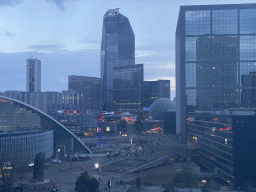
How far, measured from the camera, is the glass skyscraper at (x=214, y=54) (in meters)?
98.6

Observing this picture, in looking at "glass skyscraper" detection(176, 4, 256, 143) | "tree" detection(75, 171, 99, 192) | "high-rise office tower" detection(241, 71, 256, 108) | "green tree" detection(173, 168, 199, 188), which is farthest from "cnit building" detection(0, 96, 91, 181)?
"high-rise office tower" detection(241, 71, 256, 108)

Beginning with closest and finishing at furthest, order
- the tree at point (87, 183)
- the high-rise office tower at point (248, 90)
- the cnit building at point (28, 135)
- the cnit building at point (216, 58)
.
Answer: the tree at point (87, 183)
the cnit building at point (28, 135)
the cnit building at point (216, 58)
the high-rise office tower at point (248, 90)

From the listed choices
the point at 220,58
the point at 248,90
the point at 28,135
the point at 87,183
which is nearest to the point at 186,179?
the point at 87,183

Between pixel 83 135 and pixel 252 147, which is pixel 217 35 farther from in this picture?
pixel 83 135

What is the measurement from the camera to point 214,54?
330 ft

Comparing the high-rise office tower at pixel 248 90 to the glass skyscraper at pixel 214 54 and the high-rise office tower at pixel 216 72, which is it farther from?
the high-rise office tower at pixel 216 72

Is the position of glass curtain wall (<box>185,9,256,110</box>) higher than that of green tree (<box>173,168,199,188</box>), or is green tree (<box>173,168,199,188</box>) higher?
glass curtain wall (<box>185,9,256,110</box>)

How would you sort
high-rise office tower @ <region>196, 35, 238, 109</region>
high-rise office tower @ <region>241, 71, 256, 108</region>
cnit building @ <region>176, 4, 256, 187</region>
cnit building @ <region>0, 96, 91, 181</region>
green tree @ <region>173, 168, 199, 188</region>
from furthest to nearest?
high-rise office tower @ <region>241, 71, 256, 108</region> → high-rise office tower @ <region>196, 35, 238, 109</region> → cnit building @ <region>176, 4, 256, 187</region> → cnit building @ <region>0, 96, 91, 181</region> → green tree @ <region>173, 168, 199, 188</region>

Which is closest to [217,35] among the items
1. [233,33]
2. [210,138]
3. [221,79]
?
[233,33]

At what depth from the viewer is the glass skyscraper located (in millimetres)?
98625

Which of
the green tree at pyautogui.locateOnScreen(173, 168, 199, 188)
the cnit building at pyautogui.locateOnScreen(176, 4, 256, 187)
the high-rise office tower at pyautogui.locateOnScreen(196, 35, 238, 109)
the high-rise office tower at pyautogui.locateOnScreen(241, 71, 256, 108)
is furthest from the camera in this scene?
the high-rise office tower at pyautogui.locateOnScreen(241, 71, 256, 108)

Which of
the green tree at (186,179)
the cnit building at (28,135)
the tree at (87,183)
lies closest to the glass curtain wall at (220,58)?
the cnit building at (28,135)

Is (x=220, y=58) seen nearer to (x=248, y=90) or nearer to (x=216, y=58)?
(x=216, y=58)

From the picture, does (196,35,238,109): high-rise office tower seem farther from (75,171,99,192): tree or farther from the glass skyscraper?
(75,171,99,192): tree
